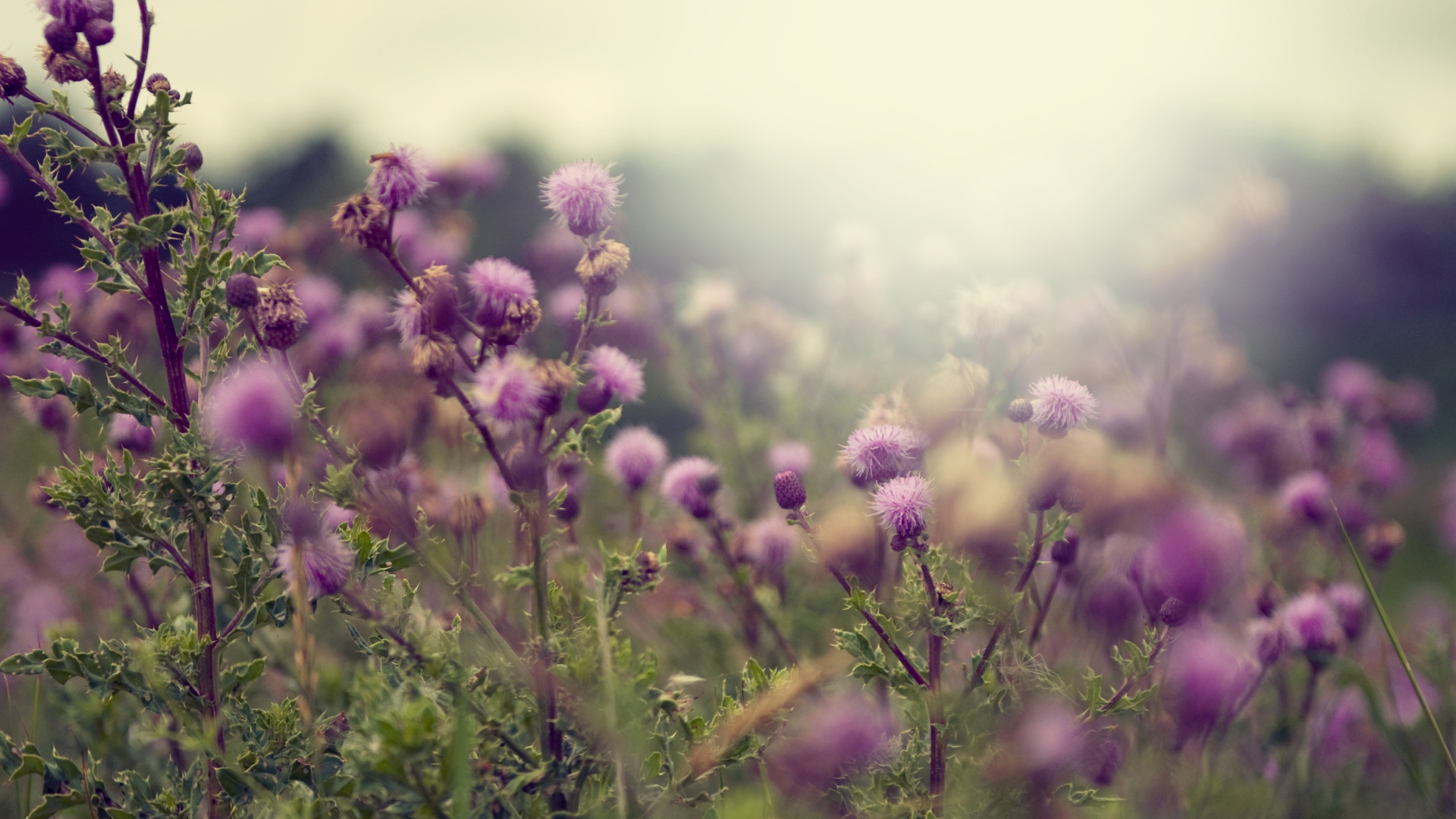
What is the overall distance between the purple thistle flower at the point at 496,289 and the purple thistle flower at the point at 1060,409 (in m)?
1.04

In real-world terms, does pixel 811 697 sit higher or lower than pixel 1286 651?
higher

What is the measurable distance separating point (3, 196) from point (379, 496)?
7.29ft

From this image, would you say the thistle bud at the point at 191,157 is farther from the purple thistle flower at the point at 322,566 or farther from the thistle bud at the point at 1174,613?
the thistle bud at the point at 1174,613

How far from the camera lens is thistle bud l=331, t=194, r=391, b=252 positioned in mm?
1568

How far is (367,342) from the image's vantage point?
3.34 m

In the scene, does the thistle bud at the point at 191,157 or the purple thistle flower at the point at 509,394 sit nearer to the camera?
the purple thistle flower at the point at 509,394

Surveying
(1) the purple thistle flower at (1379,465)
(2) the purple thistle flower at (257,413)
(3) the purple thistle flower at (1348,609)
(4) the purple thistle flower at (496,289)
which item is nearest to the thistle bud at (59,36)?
(2) the purple thistle flower at (257,413)

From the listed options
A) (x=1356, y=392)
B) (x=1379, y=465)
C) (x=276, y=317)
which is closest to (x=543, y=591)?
(x=276, y=317)

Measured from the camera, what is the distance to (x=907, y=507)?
1626mm

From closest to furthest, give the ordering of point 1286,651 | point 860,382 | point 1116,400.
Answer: point 1286,651
point 1116,400
point 860,382

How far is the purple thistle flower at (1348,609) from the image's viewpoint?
261 centimetres

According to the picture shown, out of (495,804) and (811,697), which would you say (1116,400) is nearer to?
(811,697)

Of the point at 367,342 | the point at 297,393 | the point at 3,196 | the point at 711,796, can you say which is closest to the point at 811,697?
the point at 711,796

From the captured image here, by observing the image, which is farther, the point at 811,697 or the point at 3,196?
the point at 3,196
